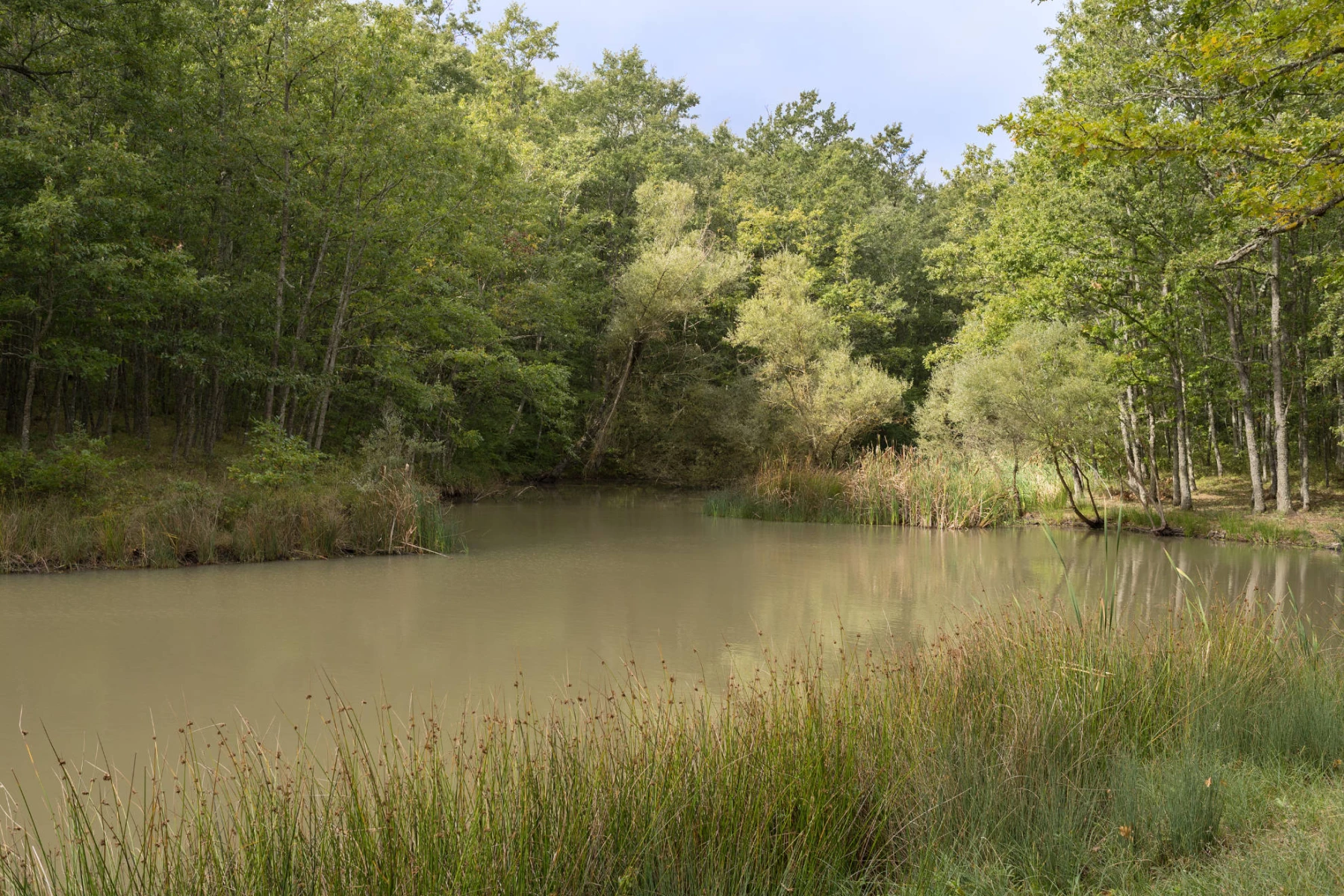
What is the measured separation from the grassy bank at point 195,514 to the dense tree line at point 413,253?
5.36 feet

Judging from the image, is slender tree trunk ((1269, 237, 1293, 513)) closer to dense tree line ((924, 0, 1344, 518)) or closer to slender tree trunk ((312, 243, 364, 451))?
dense tree line ((924, 0, 1344, 518))

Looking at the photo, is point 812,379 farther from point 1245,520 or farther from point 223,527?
point 223,527

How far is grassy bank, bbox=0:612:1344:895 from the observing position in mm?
2609

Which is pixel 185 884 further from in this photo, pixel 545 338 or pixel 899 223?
pixel 899 223

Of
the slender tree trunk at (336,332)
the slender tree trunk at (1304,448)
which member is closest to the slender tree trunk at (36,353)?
the slender tree trunk at (336,332)

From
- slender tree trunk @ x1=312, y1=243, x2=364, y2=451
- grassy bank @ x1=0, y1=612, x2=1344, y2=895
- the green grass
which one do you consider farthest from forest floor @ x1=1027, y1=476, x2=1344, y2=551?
slender tree trunk @ x1=312, y1=243, x2=364, y2=451

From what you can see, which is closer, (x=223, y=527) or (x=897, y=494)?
(x=223, y=527)

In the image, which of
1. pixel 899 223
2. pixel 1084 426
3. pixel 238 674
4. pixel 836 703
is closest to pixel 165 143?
pixel 238 674

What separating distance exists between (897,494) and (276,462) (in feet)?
37.1

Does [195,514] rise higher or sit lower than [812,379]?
lower

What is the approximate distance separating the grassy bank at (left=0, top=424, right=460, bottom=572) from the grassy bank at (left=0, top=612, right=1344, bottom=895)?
7072mm

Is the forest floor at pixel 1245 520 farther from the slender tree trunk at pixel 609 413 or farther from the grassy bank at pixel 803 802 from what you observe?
the slender tree trunk at pixel 609 413

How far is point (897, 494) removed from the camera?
18.3m

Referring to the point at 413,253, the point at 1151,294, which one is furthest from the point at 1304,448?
the point at 413,253
